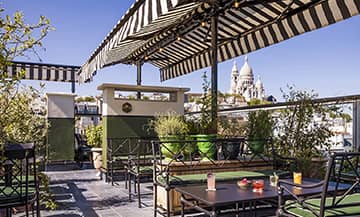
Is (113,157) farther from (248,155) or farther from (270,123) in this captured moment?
(270,123)

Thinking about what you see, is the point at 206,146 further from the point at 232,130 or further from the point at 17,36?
the point at 17,36

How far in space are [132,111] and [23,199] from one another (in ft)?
14.5

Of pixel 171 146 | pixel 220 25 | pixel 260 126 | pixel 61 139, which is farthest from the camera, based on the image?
pixel 61 139

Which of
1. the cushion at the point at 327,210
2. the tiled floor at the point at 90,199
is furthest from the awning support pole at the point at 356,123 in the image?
the tiled floor at the point at 90,199

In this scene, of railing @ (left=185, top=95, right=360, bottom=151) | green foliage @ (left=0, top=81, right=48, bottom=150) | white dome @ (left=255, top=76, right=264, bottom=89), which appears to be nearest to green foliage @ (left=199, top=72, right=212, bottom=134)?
railing @ (left=185, top=95, right=360, bottom=151)

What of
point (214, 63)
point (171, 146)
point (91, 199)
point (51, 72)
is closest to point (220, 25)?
point (214, 63)

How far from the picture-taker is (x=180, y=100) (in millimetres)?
7719

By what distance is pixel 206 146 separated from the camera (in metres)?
4.28

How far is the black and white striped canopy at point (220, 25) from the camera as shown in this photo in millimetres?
3623

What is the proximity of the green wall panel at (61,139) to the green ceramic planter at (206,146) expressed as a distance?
5159 mm

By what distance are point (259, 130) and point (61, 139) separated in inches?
221

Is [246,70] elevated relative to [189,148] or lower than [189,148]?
elevated

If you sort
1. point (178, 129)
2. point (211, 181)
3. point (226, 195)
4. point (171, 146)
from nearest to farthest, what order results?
point (226, 195) < point (211, 181) < point (171, 146) < point (178, 129)

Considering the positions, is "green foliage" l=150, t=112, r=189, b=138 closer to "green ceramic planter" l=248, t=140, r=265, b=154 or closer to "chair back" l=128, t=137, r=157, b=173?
"chair back" l=128, t=137, r=157, b=173
